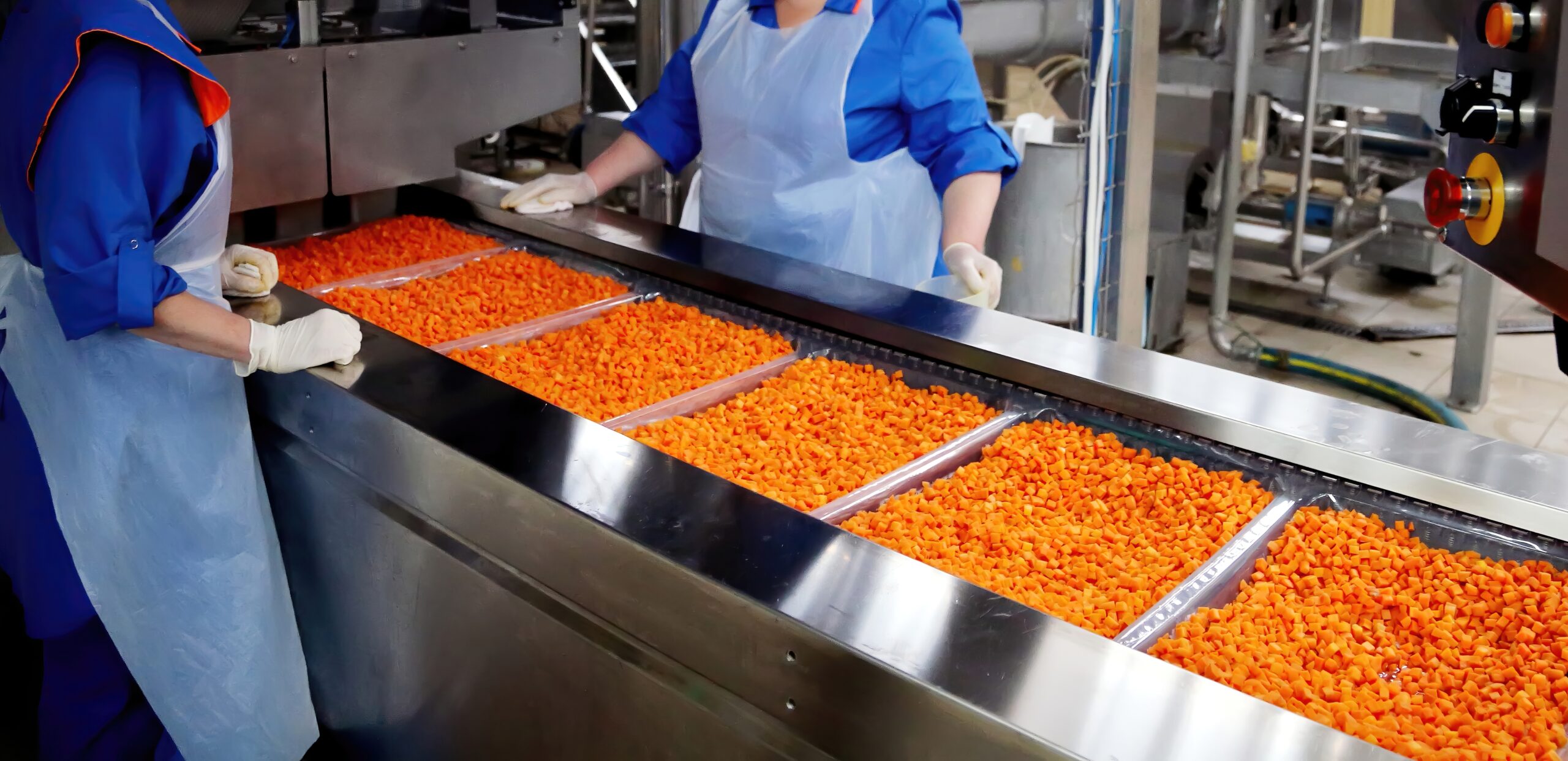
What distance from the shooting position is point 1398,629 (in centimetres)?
141

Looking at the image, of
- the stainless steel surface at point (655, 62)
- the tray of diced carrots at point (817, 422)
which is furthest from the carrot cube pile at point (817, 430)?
the stainless steel surface at point (655, 62)

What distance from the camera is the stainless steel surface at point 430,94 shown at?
2.64m

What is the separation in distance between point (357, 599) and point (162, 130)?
820 mm

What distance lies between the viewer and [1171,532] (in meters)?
1.60

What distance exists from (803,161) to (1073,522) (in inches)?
52.4

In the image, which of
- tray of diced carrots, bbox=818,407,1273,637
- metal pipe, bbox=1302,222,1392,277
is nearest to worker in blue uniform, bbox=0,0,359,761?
tray of diced carrots, bbox=818,407,1273,637

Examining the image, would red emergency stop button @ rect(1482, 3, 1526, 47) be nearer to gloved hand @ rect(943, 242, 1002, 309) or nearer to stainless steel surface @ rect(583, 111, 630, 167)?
gloved hand @ rect(943, 242, 1002, 309)

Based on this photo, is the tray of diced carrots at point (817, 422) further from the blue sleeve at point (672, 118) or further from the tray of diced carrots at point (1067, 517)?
the blue sleeve at point (672, 118)

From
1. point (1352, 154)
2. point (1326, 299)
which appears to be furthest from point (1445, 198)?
point (1326, 299)

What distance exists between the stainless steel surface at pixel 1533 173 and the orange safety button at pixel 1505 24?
0.01 meters

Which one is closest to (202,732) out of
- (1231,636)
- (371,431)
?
(371,431)

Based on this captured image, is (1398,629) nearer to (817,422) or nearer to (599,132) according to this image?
(817,422)

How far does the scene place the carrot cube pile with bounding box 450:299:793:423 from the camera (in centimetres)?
204

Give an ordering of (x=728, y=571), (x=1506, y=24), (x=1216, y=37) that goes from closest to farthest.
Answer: (x=1506, y=24)
(x=728, y=571)
(x=1216, y=37)
